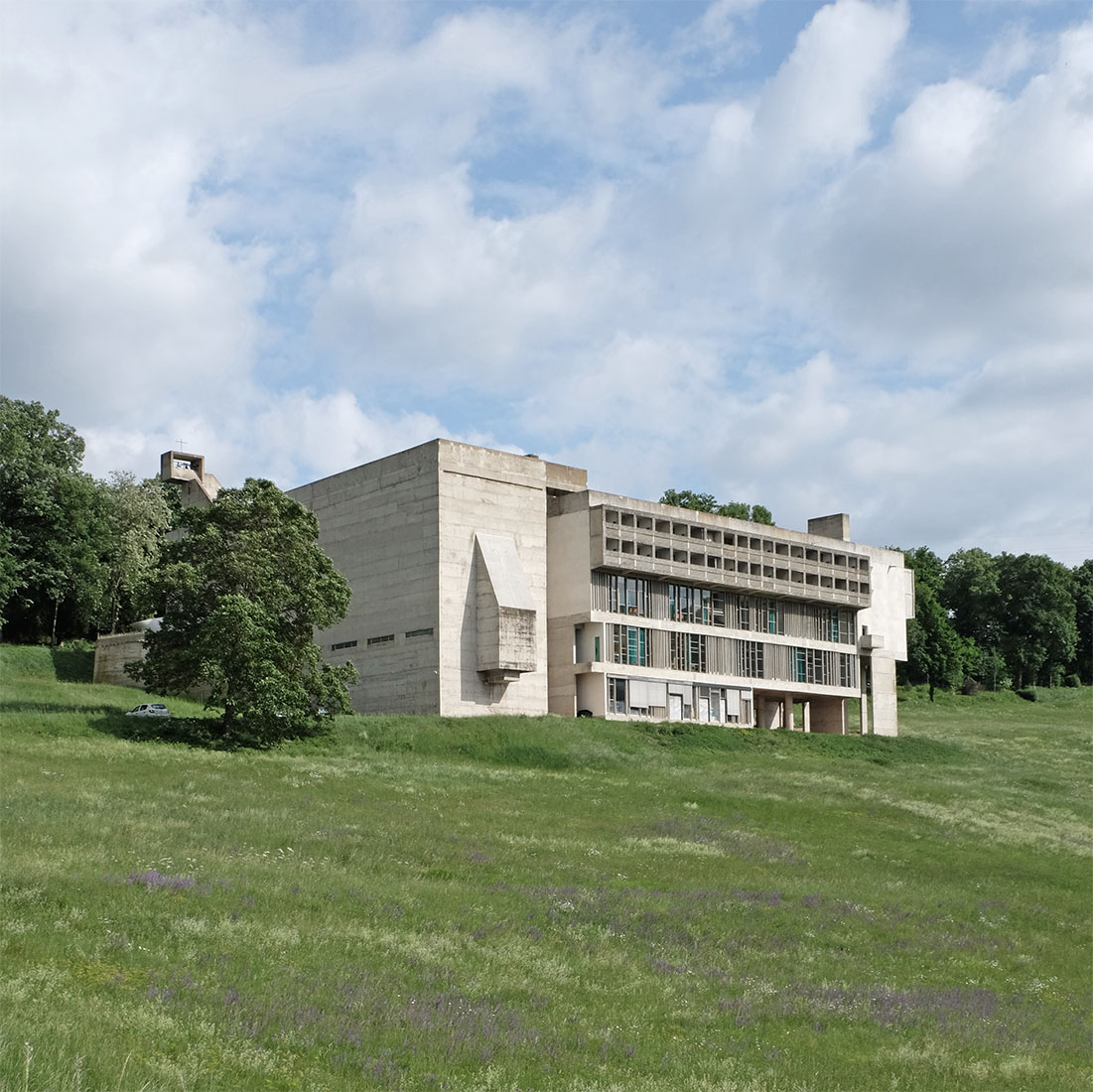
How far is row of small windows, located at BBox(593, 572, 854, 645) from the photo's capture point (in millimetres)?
82438

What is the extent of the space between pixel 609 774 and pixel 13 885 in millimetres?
42039

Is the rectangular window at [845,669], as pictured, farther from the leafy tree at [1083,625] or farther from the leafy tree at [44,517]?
the leafy tree at [1083,625]

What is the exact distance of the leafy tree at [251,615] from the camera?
181 feet

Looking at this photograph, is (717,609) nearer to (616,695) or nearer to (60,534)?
(616,695)

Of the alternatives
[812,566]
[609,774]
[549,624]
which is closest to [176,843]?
[609,774]

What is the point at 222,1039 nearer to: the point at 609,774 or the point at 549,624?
the point at 609,774

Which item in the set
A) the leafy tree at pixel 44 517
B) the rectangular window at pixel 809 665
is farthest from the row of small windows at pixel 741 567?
the leafy tree at pixel 44 517

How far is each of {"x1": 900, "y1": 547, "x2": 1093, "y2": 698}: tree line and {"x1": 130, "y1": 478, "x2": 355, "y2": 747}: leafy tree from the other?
105m

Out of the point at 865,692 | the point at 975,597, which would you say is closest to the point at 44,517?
the point at 865,692

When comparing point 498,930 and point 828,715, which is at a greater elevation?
point 828,715

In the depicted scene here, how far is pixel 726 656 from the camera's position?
8881 cm

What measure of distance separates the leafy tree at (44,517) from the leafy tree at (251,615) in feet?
112

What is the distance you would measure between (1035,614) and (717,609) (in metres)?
85.7

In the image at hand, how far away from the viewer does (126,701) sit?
73.2 meters
